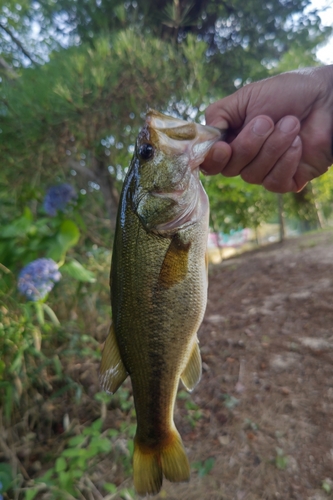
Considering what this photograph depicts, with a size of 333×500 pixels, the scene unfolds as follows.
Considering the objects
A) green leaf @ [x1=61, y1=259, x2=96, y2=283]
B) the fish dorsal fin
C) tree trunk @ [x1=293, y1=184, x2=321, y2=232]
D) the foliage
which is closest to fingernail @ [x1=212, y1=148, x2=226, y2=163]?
the fish dorsal fin

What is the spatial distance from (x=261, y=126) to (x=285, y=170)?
11.1 inches

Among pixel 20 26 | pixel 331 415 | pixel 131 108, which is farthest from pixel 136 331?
pixel 20 26

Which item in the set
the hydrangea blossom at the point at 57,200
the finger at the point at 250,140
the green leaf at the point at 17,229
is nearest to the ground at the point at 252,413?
the green leaf at the point at 17,229

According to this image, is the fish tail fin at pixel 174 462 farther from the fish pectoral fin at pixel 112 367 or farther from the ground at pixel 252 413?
the ground at pixel 252 413

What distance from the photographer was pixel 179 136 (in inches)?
48.1

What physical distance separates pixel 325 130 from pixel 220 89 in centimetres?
349

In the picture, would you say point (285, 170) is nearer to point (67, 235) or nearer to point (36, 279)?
point (36, 279)

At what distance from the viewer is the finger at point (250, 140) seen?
1.37 m

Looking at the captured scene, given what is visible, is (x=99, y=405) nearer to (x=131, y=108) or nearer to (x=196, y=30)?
(x=131, y=108)

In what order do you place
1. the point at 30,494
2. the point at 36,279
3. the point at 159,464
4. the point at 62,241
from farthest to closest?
the point at 62,241
the point at 36,279
the point at 30,494
the point at 159,464

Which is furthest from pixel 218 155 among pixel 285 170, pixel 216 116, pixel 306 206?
pixel 306 206

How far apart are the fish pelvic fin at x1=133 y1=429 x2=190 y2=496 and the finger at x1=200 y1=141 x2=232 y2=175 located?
114 centimetres

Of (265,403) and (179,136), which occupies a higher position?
(179,136)

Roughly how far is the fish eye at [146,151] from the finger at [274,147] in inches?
20.9
